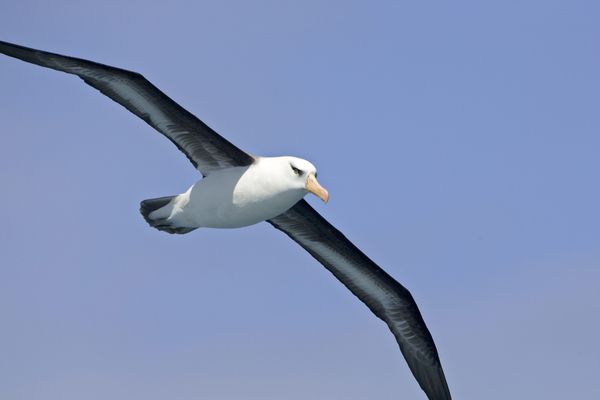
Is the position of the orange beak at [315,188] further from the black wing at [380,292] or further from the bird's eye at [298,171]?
the black wing at [380,292]

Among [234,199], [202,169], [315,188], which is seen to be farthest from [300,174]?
[202,169]

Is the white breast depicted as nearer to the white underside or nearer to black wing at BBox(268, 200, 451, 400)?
the white underside

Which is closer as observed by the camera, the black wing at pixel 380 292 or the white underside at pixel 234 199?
the white underside at pixel 234 199

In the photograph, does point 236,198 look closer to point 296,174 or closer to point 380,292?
point 296,174

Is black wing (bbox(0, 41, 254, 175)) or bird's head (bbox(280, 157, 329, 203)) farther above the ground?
black wing (bbox(0, 41, 254, 175))

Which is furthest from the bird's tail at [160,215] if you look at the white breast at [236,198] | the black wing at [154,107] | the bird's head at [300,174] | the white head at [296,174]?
the bird's head at [300,174]

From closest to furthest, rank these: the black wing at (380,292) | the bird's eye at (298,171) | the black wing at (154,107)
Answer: the bird's eye at (298,171) < the black wing at (154,107) < the black wing at (380,292)

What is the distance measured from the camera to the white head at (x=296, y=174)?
14852mm

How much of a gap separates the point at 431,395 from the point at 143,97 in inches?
292

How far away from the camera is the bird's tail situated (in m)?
16.2

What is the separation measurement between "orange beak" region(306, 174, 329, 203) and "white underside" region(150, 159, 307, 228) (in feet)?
0.56

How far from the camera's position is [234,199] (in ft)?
51.0

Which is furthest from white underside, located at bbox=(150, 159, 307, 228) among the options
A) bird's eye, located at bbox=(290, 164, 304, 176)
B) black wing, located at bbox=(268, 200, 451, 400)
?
black wing, located at bbox=(268, 200, 451, 400)

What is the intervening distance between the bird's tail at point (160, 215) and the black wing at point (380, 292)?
2.37m
